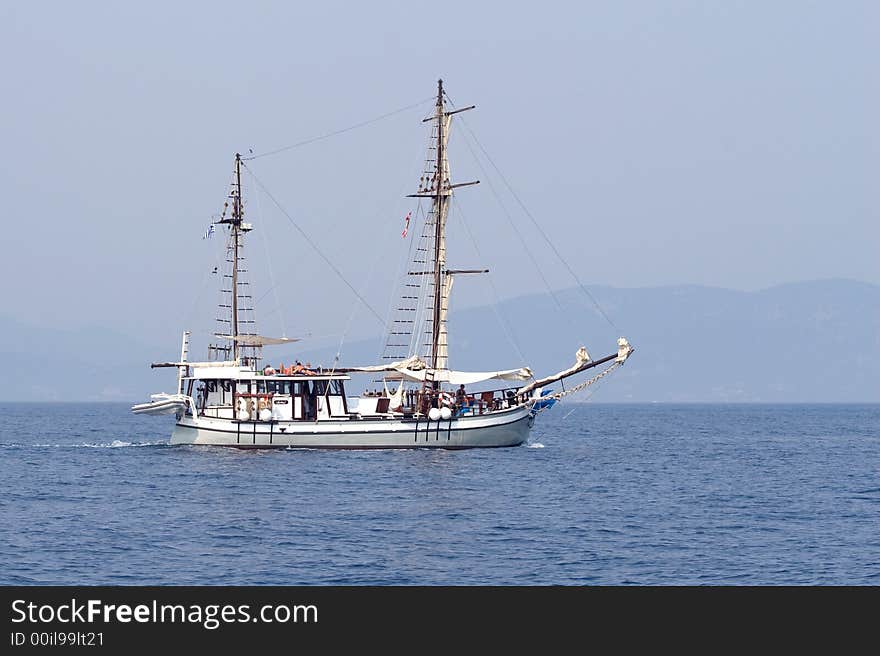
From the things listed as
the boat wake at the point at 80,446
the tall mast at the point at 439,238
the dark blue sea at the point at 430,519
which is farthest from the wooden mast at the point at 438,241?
the boat wake at the point at 80,446

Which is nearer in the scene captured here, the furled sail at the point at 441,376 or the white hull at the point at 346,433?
the white hull at the point at 346,433

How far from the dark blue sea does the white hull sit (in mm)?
1223

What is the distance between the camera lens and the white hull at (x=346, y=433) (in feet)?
268

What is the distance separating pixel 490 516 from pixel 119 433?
90750 mm

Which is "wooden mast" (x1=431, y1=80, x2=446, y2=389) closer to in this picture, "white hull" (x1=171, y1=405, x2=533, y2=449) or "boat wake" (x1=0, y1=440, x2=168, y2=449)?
"white hull" (x1=171, y1=405, x2=533, y2=449)

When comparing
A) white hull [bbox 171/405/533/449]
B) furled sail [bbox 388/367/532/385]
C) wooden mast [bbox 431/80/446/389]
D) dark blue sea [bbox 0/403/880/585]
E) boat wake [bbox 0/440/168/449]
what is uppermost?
wooden mast [bbox 431/80/446/389]

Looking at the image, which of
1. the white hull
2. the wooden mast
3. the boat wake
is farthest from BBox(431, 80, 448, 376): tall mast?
the boat wake

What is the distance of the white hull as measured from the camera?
81.7m

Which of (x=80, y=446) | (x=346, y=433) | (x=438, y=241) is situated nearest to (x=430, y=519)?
(x=346, y=433)

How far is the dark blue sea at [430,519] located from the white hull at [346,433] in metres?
1.22

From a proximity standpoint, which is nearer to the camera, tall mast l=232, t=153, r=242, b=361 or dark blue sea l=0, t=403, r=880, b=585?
Answer: dark blue sea l=0, t=403, r=880, b=585

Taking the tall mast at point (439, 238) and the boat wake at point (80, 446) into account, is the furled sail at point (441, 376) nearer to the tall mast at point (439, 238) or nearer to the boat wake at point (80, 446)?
the tall mast at point (439, 238)

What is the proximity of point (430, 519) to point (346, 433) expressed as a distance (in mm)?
33059
